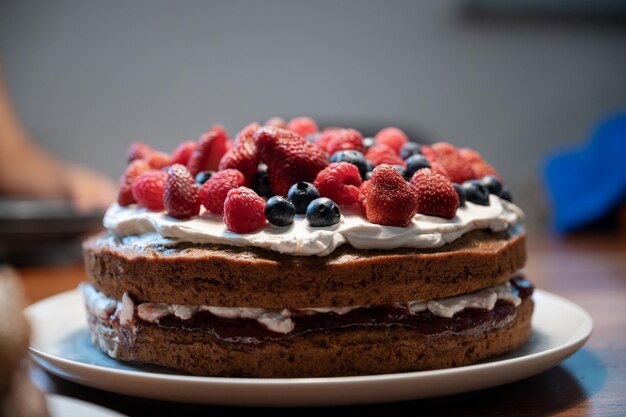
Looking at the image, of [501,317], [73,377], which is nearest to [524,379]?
[501,317]

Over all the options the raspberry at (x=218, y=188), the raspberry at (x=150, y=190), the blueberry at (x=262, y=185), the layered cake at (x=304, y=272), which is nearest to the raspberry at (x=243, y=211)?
the layered cake at (x=304, y=272)

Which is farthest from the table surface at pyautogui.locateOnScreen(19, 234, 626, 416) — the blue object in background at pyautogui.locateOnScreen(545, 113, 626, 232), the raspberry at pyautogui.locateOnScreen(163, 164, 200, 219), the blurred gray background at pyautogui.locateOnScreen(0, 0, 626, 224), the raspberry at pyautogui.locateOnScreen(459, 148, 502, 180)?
the blurred gray background at pyautogui.locateOnScreen(0, 0, 626, 224)

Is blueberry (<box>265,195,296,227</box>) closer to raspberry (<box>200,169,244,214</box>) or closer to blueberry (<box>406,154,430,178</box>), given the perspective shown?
raspberry (<box>200,169,244,214</box>)

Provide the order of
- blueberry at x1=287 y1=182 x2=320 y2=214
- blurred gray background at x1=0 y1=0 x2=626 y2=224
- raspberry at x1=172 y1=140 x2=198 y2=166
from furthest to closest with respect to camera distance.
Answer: blurred gray background at x1=0 y1=0 x2=626 y2=224, raspberry at x1=172 y1=140 x2=198 y2=166, blueberry at x1=287 y1=182 x2=320 y2=214

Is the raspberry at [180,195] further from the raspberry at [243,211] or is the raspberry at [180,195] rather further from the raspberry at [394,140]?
the raspberry at [394,140]

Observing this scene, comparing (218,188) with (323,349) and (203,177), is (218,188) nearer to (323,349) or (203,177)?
(203,177)

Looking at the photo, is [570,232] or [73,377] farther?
[570,232]

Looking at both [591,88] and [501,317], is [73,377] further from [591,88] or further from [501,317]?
[591,88]
